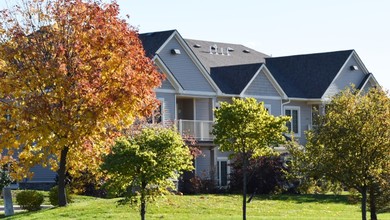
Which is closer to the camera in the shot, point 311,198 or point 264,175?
point 311,198

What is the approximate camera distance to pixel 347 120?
2745 centimetres

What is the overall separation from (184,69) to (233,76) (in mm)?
4781

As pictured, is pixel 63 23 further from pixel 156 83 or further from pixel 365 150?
pixel 365 150

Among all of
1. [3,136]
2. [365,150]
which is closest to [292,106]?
[365,150]

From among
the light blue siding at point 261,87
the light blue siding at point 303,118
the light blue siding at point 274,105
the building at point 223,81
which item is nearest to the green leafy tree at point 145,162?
the building at point 223,81

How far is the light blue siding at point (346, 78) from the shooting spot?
57559 mm

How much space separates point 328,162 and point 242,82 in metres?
24.5

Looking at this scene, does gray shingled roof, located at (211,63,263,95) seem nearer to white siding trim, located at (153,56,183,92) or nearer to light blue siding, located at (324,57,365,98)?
white siding trim, located at (153,56,183,92)

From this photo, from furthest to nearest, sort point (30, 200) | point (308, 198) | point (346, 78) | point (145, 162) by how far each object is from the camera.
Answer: point (346, 78), point (308, 198), point (30, 200), point (145, 162)

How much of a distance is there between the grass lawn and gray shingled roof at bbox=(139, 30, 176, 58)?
410 inches

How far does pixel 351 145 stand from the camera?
27.3 metres

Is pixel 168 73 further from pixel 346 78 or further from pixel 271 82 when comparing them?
pixel 346 78

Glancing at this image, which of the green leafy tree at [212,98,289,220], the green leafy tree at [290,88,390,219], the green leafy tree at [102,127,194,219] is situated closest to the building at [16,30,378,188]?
the green leafy tree at [212,98,289,220]

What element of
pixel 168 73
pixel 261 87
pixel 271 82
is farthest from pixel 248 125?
pixel 271 82
